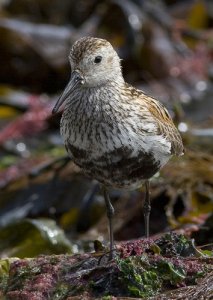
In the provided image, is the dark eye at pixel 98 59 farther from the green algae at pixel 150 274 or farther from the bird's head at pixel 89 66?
the green algae at pixel 150 274

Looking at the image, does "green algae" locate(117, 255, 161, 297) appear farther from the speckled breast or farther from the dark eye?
the dark eye

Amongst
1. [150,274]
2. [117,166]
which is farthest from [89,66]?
[150,274]

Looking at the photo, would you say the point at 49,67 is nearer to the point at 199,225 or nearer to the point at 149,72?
the point at 149,72

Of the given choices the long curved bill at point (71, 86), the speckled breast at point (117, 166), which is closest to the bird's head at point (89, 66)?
the long curved bill at point (71, 86)

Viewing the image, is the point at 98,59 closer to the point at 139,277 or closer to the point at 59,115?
the point at 139,277

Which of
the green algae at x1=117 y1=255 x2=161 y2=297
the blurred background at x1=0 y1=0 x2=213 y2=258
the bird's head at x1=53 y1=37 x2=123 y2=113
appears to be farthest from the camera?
the blurred background at x1=0 y1=0 x2=213 y2=258

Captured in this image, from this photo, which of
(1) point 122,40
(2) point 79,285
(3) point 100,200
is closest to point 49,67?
(1) point 122,40

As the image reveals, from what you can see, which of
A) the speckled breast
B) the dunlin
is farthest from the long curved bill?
the speckled breast

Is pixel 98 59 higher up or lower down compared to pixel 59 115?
lower down
